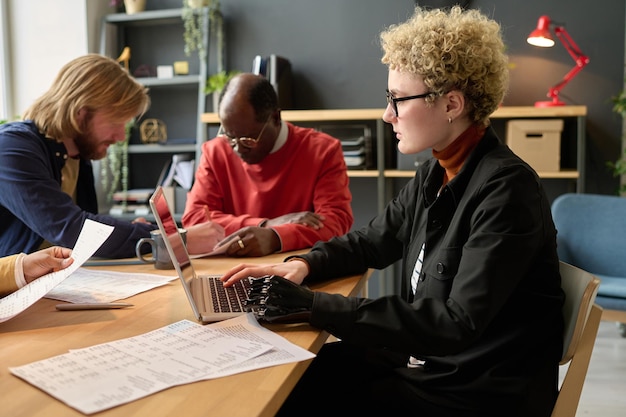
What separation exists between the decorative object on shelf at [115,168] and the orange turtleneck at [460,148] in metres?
3.33

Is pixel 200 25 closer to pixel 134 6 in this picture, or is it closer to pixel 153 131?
pixel 134 6

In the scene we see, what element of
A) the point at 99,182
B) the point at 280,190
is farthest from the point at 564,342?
the point at 99,182

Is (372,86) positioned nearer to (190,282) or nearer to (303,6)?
(303,6)

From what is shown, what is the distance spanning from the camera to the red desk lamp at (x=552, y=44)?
143 inches

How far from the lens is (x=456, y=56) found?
1331mm

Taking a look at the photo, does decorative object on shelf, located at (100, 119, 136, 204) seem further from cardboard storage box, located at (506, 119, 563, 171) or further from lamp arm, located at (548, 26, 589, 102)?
lamp arm, located at (548, 26, 589, 102)

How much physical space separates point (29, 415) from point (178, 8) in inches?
160

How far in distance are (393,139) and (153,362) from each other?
3238mm

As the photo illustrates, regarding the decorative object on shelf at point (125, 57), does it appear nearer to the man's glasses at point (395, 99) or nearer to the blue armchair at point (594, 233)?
the blue armchair at point (594, 233)

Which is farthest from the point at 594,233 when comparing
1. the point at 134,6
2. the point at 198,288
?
the point at 134,6

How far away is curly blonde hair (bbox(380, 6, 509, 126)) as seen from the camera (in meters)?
1.33

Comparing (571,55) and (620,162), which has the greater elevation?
(571,55)

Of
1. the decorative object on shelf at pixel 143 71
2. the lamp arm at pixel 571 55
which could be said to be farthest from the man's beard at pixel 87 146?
the lamp arm at pixel 571 55

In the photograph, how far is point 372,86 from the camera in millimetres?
4262
